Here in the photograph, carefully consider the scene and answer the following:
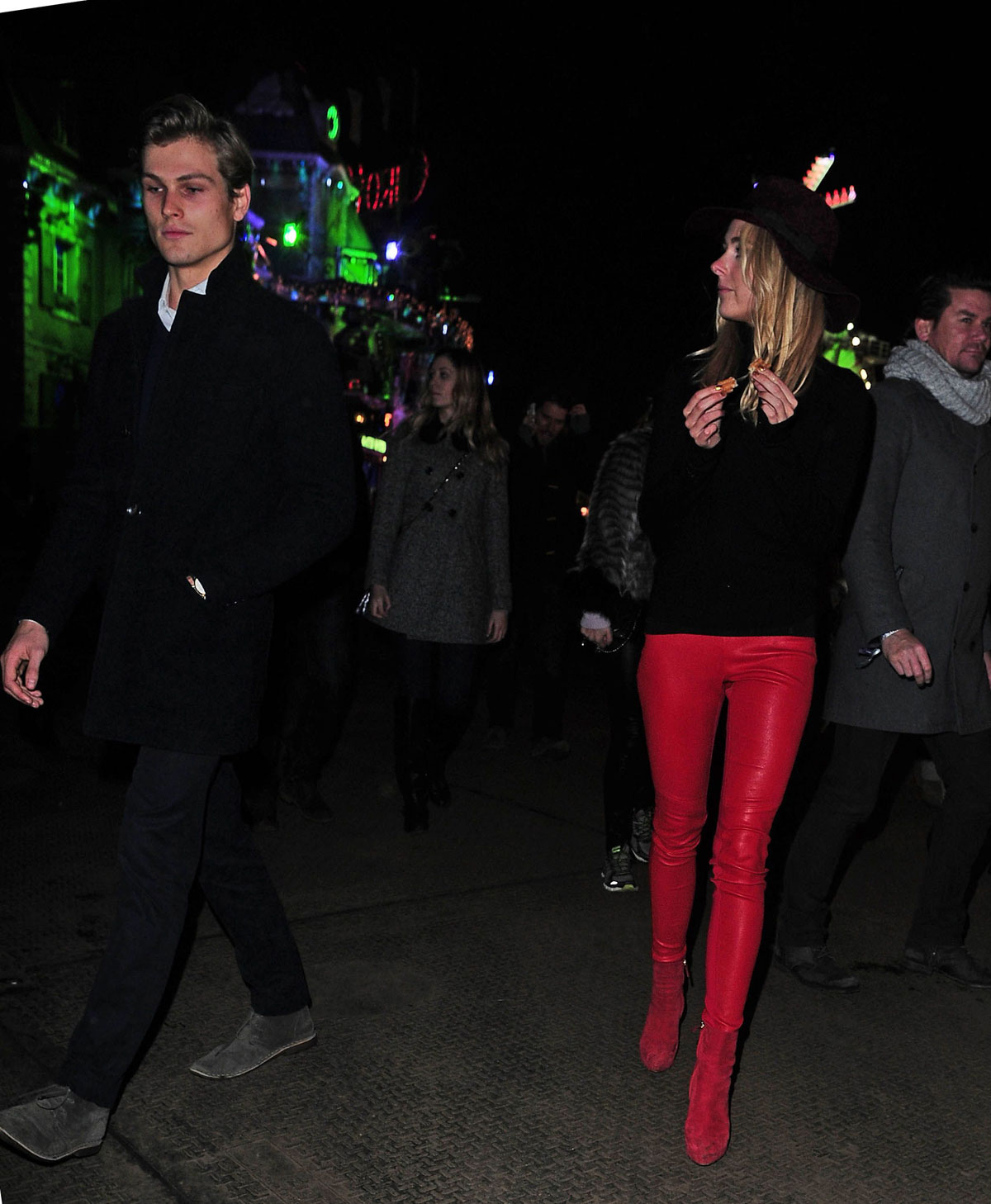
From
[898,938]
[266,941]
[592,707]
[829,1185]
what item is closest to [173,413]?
[266,941]

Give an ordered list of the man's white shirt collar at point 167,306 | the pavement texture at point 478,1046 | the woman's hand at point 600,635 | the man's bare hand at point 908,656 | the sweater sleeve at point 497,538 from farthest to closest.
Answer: the sweater sleeve at point 497,538
the woman's hand at point 600,635
the man's bare hand at point 908,656
the man's white shirt collar at point 167,306
the pavement texture at point 478,1046

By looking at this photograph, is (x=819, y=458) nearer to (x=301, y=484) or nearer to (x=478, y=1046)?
(x=301, y=484)

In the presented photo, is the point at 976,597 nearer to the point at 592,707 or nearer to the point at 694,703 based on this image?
the point at 694,703

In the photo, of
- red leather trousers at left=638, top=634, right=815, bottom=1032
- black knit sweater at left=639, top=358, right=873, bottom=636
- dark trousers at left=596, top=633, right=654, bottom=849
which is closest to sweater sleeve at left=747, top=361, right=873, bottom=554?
black knit sweater at left=639, top=358, right=873, bottom=636

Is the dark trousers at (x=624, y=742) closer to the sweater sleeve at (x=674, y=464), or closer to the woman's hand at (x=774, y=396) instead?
the sweater sleeve at (x=674, y=464)

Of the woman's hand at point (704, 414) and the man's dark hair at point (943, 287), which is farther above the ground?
the man's dark hair at point (943, 287)

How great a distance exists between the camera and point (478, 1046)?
12.0 feet

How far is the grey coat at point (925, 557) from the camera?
14.0 ft

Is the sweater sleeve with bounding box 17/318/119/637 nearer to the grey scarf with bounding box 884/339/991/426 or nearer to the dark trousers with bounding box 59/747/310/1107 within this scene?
the dark trousers with bounding box 59/747/310/1107

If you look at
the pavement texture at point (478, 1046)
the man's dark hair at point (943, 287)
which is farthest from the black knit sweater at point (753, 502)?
the man's dark hair at point (943, 287)

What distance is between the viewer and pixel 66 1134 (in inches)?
115

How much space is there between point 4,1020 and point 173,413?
182cm

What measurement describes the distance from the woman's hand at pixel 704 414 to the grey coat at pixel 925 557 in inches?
52.6

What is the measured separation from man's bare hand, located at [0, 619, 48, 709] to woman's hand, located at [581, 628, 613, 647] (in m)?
2.19
